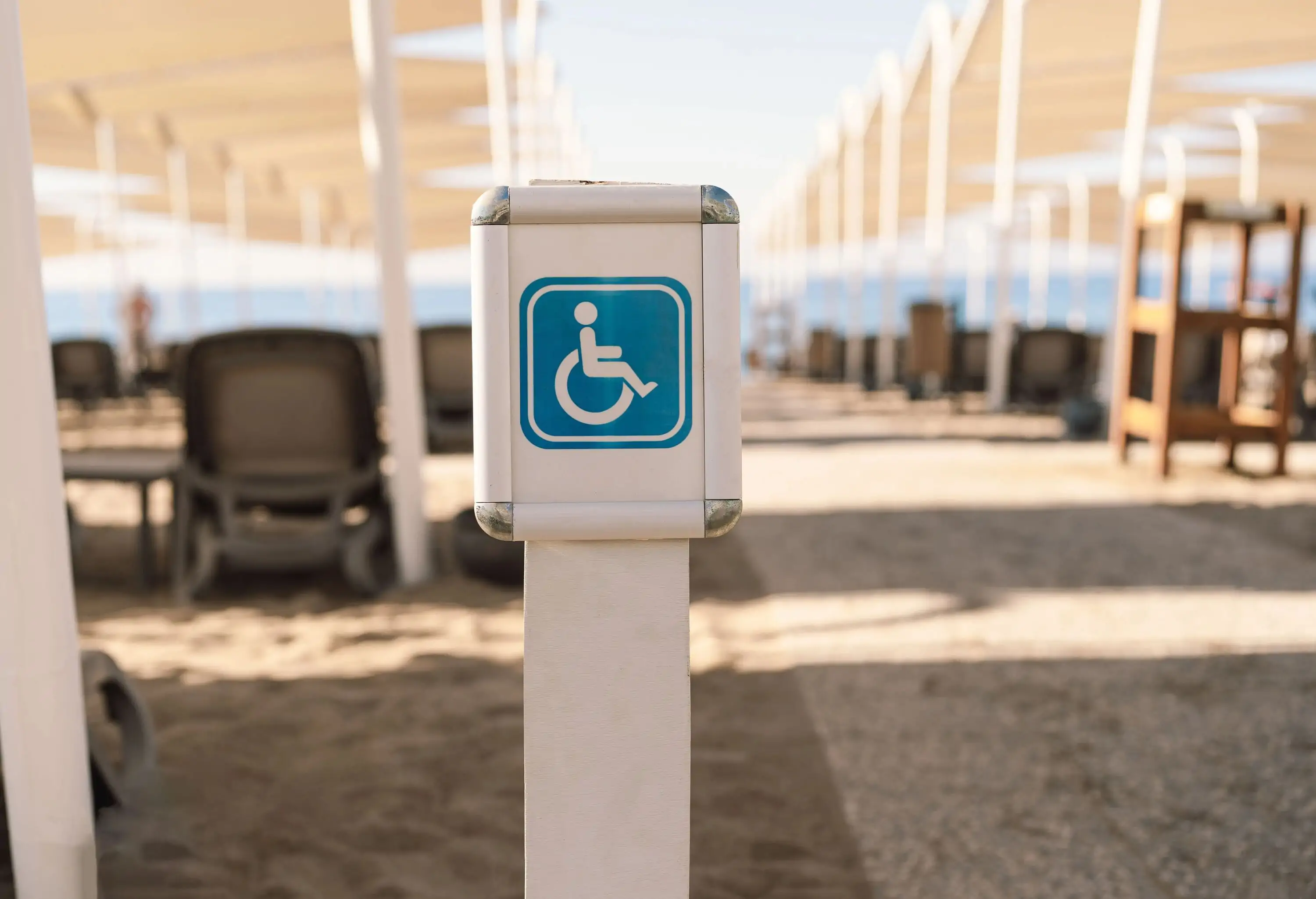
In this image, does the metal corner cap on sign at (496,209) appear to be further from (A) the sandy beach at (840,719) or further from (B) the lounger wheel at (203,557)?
(B) the lounger wheel at (203,557)

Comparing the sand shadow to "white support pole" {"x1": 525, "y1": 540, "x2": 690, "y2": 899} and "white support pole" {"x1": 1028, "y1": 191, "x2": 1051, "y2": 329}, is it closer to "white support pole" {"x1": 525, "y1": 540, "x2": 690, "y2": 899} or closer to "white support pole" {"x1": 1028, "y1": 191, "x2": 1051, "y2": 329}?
"white support pole" {"x1": 525, "y1": 540, "x2": 690, "y2": 899}

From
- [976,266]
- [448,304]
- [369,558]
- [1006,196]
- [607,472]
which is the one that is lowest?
[448,304]

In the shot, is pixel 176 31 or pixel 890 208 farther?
pixel 890 208

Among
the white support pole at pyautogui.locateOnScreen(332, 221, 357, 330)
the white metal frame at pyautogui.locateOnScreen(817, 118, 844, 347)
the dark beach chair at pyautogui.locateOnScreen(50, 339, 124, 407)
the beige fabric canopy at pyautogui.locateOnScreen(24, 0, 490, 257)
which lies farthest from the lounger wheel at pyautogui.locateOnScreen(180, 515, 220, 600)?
the white support pole at pyautogui.locateOnScreen(332, 221, 357, 330)

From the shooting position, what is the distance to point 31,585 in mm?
1734

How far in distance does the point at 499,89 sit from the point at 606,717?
25.9 feet

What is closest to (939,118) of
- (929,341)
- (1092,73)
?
(1092,73)

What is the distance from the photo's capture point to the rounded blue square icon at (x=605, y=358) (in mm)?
1198

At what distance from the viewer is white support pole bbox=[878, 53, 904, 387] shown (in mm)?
15734

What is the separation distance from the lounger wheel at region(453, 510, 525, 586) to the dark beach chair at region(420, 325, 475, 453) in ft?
11.4

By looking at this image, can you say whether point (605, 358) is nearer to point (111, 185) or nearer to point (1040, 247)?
point (111, 185)

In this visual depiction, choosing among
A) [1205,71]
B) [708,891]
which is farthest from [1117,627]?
[1205,71]

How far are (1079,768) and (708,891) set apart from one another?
3.37 ft

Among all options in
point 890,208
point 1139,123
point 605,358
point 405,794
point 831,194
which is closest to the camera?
point 605,358
